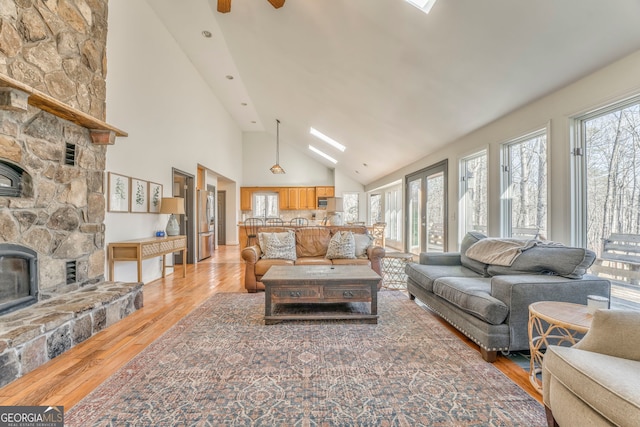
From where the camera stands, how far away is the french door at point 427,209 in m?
5.02

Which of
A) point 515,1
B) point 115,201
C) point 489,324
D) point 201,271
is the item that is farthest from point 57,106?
point 489,324

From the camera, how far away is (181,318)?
2.90m

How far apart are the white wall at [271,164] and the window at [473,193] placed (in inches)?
244

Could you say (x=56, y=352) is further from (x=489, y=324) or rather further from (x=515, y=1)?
(x=515, y=1)

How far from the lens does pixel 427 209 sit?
5703 millimetres

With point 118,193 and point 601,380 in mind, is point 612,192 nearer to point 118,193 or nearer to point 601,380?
point 601,380

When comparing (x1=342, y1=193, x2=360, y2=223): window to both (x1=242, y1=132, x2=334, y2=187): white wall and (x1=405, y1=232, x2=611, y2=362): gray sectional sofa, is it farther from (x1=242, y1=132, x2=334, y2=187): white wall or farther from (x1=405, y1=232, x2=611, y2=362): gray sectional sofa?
(x1=405, y1=232, x2=611, y2=362): gray sectional sofa

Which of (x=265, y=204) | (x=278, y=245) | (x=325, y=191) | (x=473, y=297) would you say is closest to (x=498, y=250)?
(x=473, y=297)

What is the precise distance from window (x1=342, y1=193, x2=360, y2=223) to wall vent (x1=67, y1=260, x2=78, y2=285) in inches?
326

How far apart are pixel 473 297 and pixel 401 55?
2585mm

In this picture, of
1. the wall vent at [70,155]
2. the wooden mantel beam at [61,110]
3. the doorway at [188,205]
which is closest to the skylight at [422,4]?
the wooden mantel beam at [61,110]

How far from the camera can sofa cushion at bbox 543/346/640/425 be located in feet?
3.12

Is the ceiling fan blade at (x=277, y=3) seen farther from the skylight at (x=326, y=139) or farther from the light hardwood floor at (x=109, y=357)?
the skylight at (x=326, y=139)

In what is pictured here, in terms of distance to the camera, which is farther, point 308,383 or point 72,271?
point 72,271
